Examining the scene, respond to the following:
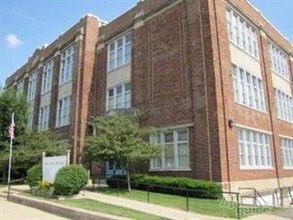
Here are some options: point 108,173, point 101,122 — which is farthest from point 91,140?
point 108,173

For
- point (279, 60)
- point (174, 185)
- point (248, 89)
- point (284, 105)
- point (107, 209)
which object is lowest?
point (107, 209)

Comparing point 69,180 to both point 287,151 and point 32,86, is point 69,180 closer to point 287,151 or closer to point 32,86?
point 287,151

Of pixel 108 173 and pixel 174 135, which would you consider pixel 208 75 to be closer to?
pixel 174 135

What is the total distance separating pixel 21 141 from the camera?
2730 cm

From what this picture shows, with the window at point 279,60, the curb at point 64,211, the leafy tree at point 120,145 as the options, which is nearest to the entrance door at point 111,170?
the leafy tree at point 120,145

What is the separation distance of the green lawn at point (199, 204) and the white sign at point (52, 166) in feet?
9.03

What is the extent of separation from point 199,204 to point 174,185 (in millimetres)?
2979

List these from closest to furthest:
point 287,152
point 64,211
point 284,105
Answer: point 64,211 < point 287,152 < point 284,105

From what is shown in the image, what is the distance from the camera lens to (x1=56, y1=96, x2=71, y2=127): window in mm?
29411

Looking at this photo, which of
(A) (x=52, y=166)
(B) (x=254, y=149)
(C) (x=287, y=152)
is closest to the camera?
(A) (x=52, y=166)

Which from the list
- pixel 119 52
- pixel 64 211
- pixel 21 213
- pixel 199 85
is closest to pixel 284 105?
pixel 199 85

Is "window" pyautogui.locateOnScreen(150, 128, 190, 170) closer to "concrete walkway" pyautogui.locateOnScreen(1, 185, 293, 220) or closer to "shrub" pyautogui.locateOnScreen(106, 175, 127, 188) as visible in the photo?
"shrub" pyautogui.locateOnScreen(106, 175, 127, 188)

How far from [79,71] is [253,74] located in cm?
1317

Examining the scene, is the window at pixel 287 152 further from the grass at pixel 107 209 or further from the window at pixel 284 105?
the grass at pixel 107 209
